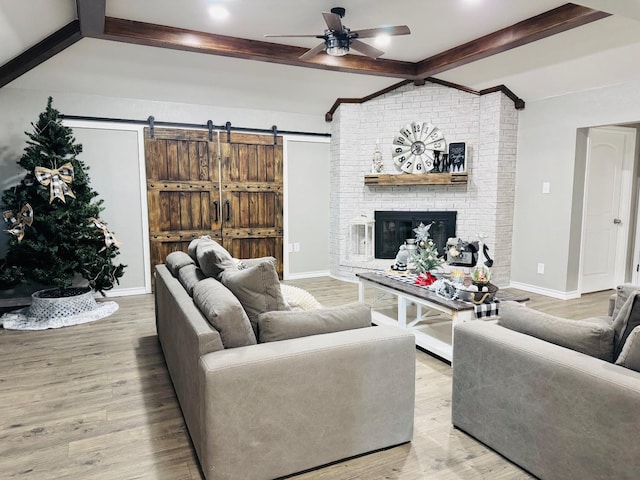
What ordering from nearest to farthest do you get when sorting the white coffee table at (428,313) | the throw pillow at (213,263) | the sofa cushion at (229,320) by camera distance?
the sofa cushion at (229,320), the throw pillow at (213,263), the white coffee table at (428,313)

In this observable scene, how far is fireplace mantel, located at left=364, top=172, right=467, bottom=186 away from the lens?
18.1 ft

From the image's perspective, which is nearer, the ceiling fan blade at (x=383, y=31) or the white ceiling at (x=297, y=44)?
the ceiling fan blade at (x=383, y=31)

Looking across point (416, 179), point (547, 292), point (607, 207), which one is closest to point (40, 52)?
point (416, 179)

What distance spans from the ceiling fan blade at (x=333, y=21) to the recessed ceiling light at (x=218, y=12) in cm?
96

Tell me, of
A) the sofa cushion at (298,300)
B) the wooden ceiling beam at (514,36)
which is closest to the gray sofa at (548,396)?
the sofa cushion at (298,300)

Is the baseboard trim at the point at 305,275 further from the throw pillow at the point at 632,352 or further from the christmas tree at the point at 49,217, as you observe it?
the throw pillow at the point at 632,352

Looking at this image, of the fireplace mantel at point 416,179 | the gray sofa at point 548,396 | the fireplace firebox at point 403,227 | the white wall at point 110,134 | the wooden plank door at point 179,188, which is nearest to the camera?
the gray sofa at point 548,396

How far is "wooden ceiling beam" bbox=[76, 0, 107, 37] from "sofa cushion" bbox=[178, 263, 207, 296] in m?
2.01

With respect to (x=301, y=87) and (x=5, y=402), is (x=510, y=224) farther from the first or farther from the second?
(x=5, y=402)

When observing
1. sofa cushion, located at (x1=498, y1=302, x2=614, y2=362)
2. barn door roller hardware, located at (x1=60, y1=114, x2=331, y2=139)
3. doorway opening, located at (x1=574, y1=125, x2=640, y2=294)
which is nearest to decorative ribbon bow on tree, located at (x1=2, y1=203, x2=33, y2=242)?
barn door roller hardware, located at (x1=60, y1=114, x2=331, y2=139)

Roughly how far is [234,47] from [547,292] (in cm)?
456

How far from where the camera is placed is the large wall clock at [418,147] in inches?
223

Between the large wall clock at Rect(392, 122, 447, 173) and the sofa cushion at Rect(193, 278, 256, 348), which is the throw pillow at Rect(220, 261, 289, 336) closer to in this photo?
the sofa cushion at Rect(193, 278, 256, 348)

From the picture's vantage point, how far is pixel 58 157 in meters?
4.16
